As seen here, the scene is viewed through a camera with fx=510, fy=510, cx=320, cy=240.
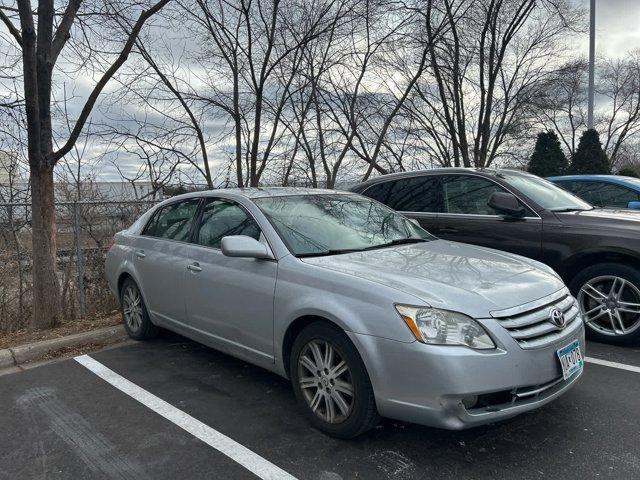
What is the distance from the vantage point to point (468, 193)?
18.8 ft

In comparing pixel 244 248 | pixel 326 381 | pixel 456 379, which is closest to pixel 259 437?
pixel 326 381

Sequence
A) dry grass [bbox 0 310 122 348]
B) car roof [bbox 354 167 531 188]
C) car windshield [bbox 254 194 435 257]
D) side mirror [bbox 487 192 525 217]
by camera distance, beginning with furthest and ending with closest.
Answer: car roof [bbox 354 167 531 188], dry grass [bbox 0 310 122 348], side mirror [bbox 487 192 525 217], car windshield [bbox 254 194 435 257]

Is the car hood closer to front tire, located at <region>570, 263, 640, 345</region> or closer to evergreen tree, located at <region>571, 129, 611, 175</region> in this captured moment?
front tire, located at <region>570, 263, 640, 345</region>

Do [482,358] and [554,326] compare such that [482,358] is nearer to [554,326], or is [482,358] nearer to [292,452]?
[554,326]

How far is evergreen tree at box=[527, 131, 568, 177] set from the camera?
2245 cm

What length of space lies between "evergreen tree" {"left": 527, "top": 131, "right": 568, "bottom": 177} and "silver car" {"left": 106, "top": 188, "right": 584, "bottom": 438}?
20350 mm

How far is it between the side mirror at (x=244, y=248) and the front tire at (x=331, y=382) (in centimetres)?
64

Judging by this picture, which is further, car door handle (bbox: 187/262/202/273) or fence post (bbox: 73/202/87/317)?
fence post (bbox: 73/202/87/317)

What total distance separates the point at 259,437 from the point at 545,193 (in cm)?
406

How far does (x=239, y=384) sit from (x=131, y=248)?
2.08 meters

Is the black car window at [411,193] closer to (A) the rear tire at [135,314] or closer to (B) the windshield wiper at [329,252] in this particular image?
(B) the windshield wiper at [329,252]

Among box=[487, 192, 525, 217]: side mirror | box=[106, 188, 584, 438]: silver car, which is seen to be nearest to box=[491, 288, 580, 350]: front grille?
box=[106, 188, 584, 438]: silver car

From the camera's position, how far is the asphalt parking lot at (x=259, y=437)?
2764mm

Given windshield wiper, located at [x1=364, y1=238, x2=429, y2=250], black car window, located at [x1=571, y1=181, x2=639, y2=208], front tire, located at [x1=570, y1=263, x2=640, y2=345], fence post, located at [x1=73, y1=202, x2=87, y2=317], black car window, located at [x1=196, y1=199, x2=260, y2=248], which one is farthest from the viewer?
black car window, located at [x1=571, y1=181, x2=639, y2=208]
